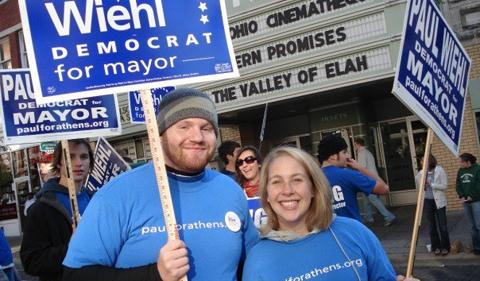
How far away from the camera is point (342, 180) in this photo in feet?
16.8

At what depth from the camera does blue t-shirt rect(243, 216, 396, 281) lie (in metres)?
2.18

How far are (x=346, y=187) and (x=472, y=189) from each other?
4.37m

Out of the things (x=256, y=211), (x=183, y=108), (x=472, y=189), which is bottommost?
(x=472, y=189)

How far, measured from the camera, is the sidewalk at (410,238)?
28.5 feet

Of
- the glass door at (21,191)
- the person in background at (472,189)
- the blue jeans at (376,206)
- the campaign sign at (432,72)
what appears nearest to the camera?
the campaign sign at (432,72)

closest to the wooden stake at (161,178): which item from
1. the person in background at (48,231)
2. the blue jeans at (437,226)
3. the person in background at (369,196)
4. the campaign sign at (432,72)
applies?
the campaign sign at (432,72)

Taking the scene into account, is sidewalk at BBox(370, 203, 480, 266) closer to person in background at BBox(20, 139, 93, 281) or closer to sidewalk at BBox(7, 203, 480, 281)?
sidewalk at BBox(7, 203, 480, 281)

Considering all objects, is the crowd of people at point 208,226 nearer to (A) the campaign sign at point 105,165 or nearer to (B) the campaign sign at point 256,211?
(B) the campaign sign at point 256,211

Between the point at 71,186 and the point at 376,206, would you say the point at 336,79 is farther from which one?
the point at 71,186

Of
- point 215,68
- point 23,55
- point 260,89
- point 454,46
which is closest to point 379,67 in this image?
point 260,89

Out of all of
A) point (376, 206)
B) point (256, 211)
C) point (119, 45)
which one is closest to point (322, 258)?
point (119, 45)

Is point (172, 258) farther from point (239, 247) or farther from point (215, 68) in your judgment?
point (215, 68)

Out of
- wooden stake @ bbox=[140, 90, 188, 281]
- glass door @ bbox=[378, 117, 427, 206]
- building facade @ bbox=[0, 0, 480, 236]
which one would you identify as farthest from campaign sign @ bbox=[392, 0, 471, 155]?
glass door @ bbox=[378, 117, 427, 206]

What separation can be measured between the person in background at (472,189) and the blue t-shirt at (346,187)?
404cm
